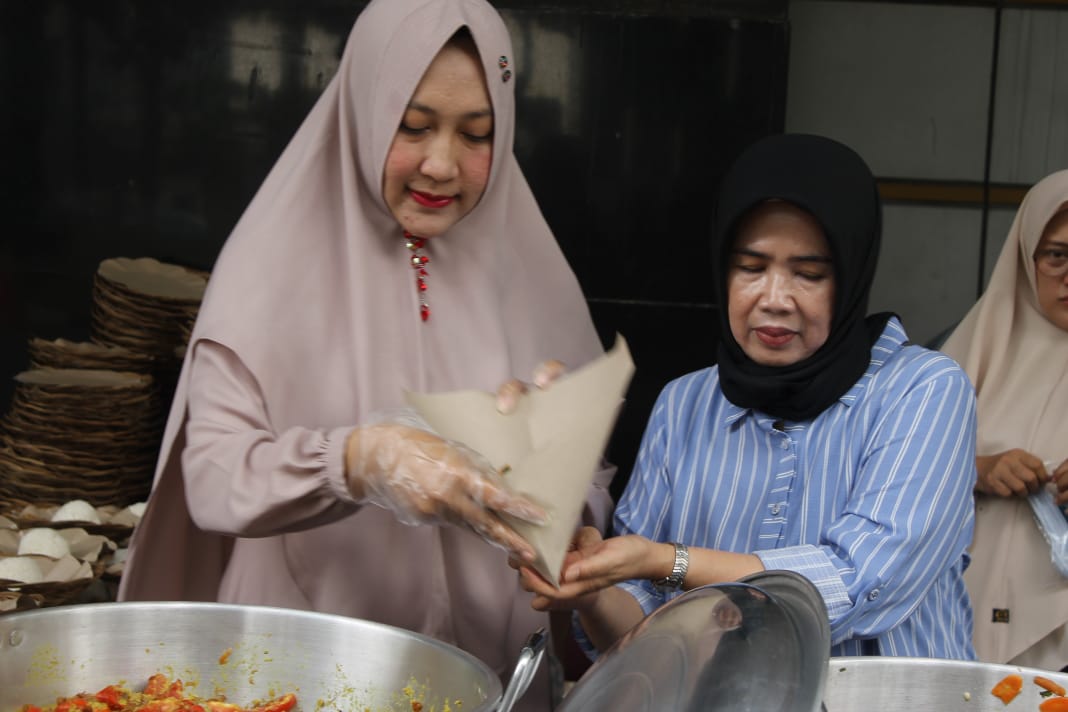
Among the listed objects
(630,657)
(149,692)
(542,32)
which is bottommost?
(149,692)

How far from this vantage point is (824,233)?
198 cm

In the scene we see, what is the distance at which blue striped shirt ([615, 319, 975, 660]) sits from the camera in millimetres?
1851

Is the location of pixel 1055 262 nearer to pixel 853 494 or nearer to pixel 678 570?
pixel 853 494

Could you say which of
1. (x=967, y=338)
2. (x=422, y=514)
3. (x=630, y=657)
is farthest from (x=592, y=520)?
(x=967, y=338)

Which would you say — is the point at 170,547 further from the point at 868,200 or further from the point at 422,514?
the point at 868,200

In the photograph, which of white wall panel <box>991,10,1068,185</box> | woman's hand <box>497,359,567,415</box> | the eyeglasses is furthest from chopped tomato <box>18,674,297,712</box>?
white wall panel <box>991,10,1068,185</box>

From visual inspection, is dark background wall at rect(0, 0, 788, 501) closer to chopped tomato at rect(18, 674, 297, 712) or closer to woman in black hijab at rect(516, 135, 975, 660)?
woman in black hijab at rect(516, 135, 975, 660)

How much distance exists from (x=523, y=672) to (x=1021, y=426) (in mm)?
1879

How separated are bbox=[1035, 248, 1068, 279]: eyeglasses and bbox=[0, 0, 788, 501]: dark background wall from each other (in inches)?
→ 50.3

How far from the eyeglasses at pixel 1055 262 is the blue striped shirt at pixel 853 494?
1031 millimetres

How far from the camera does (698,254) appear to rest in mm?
4145

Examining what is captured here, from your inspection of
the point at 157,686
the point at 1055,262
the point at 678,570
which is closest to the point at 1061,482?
the point at 1055,262

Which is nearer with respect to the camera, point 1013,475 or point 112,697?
point 112,697

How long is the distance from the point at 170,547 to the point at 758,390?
3.06 ft
